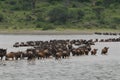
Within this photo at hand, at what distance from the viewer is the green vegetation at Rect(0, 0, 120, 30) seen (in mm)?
100000

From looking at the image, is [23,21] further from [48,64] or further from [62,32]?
[48,64]

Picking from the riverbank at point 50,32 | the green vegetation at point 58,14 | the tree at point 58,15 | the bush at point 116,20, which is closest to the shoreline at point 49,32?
the riverbank at point 50,32

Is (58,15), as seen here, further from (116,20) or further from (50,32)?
(116,20)

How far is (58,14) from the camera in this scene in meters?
104

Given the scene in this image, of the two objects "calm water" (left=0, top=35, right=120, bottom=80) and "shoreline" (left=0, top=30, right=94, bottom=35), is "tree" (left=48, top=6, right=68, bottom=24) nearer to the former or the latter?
"shoreline" (left=0, top=30, right=94, bottom=35)

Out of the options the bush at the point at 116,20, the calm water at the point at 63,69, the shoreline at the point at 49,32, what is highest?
the bush at the point at 116,20

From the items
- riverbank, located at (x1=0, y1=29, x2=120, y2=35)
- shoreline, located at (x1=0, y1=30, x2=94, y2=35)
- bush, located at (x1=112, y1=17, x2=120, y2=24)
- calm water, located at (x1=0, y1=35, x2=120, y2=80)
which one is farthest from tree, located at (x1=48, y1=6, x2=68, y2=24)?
calm water, located at (x1=0, y1=35, x2=120, y2=80)

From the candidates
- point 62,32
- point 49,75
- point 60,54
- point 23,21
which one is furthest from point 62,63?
point 23,21

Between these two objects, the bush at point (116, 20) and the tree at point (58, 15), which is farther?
the bush at point (116, 20)

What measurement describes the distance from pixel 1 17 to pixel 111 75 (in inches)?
2828

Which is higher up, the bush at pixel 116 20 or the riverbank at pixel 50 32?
the bush at pixel 116 20

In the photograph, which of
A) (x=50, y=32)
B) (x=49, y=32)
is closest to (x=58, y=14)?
(x=50, y=32)

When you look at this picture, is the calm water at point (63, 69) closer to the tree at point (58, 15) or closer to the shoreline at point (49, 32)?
the shoreline at point (49, 32)

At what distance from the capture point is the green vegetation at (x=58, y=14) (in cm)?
10000
